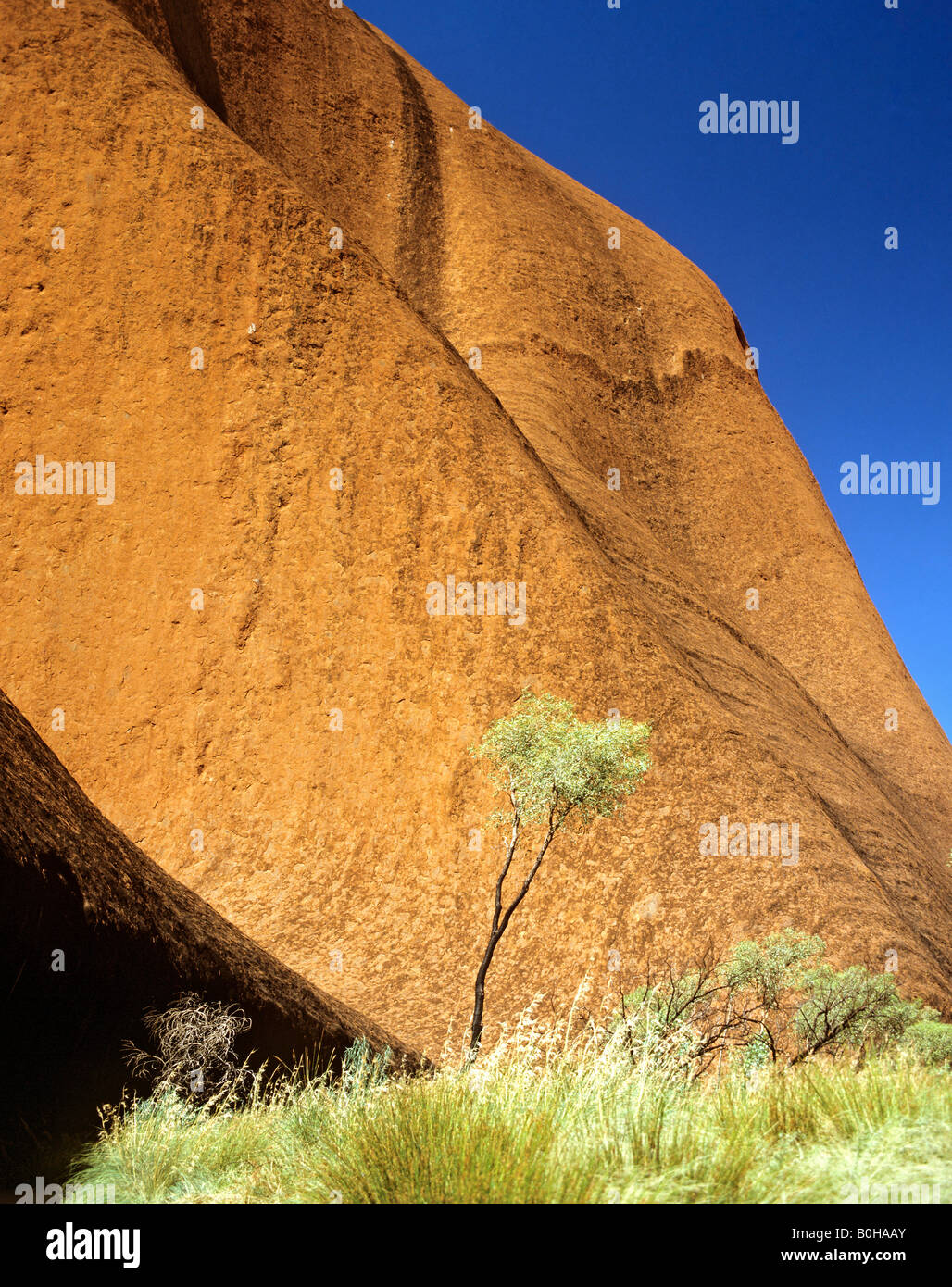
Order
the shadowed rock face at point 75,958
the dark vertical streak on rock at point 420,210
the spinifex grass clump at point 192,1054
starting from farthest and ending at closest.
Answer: the dark vertical streak on rock at point 420,210 < the spinifex grass clump at point 192,1054 < the shadowed rock face at point 75,958

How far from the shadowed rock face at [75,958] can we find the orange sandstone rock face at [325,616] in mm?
7282

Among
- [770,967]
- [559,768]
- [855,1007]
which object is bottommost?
[855,1007]

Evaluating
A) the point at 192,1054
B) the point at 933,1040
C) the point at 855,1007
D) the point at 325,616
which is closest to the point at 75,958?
the point at 192,1054

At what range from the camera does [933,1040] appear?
880 centimetres

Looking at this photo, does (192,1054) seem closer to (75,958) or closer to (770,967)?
(75,958)

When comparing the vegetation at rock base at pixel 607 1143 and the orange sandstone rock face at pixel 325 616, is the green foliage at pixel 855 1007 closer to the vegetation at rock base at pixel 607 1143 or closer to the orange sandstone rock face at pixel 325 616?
the orange sandstone rock face at pixel 325 616

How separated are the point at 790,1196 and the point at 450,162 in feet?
132

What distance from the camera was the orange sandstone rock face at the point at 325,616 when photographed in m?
15.7

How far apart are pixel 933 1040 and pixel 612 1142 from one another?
7.14 meters

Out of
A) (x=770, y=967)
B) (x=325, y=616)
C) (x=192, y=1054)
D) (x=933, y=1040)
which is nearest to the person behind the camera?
(x=192, y=1054)

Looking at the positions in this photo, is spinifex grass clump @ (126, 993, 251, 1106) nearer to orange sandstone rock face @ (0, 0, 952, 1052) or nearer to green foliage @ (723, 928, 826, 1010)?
green foliage @ (723, 928, 826, 1010)

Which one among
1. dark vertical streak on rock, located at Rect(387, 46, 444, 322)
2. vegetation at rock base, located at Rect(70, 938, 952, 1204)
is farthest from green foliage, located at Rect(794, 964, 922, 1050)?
dark vertical streak on rock, located at Rect(387, 46, 444, 322)

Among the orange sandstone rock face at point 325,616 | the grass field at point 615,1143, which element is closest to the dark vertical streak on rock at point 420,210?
the orange sandstone rock face at point 325,616

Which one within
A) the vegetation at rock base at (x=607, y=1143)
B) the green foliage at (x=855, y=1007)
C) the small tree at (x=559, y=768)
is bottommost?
the green foliage at (x=855, y=1007)
